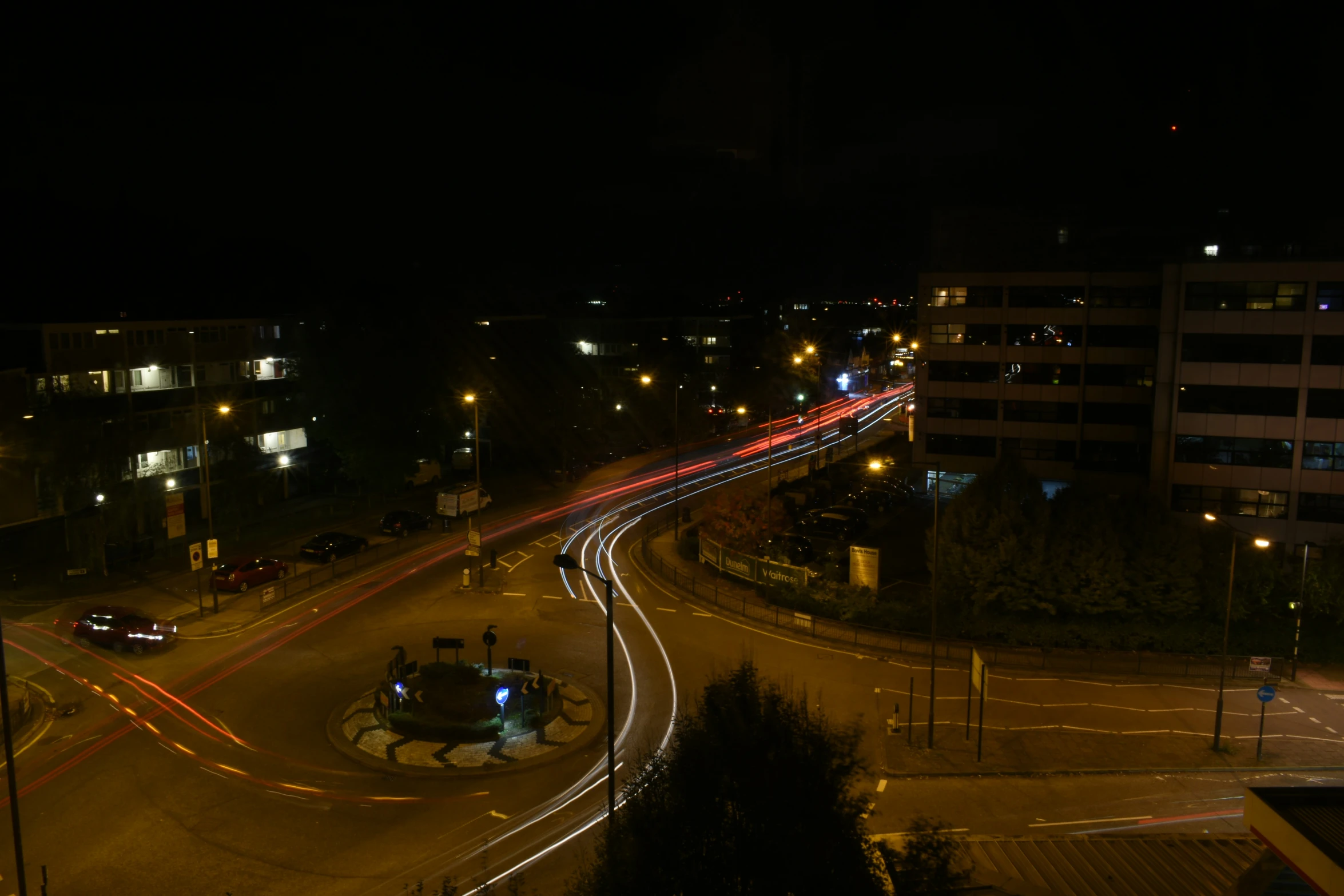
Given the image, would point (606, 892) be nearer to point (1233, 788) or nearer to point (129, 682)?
point (1233, 788)

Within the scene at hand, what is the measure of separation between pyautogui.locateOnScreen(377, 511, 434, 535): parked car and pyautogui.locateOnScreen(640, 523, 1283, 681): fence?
16.8 metres

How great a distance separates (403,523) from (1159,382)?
32.9m

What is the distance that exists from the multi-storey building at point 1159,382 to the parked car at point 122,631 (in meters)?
26.2

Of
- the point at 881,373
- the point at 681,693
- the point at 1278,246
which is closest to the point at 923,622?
the point at 681,693

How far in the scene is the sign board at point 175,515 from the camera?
30.6 metres

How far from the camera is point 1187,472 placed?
37.4 meters

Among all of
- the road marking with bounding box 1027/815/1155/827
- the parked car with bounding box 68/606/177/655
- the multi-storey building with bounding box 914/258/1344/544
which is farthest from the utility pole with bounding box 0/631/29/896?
the multi-storey building with bounding box 914/258/1344/544

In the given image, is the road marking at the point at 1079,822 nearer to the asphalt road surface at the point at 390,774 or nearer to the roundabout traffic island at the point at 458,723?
the asphalt road surface at the point at 390,774

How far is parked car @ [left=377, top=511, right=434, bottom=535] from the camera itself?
38875mm

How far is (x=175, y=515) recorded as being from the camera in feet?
101

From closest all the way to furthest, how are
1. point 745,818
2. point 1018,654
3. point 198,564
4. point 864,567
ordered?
point 745,818
point 1018,654
point 198,564
point 864,567

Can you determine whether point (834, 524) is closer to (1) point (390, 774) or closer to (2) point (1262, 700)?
(2) point (1262, 700)

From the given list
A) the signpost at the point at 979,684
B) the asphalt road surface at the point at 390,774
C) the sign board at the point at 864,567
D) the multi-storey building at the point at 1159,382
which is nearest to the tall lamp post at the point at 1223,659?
the asphalt road surface at the point at 390,774

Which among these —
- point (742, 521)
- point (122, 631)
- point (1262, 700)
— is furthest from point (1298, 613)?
point (122, 631)
